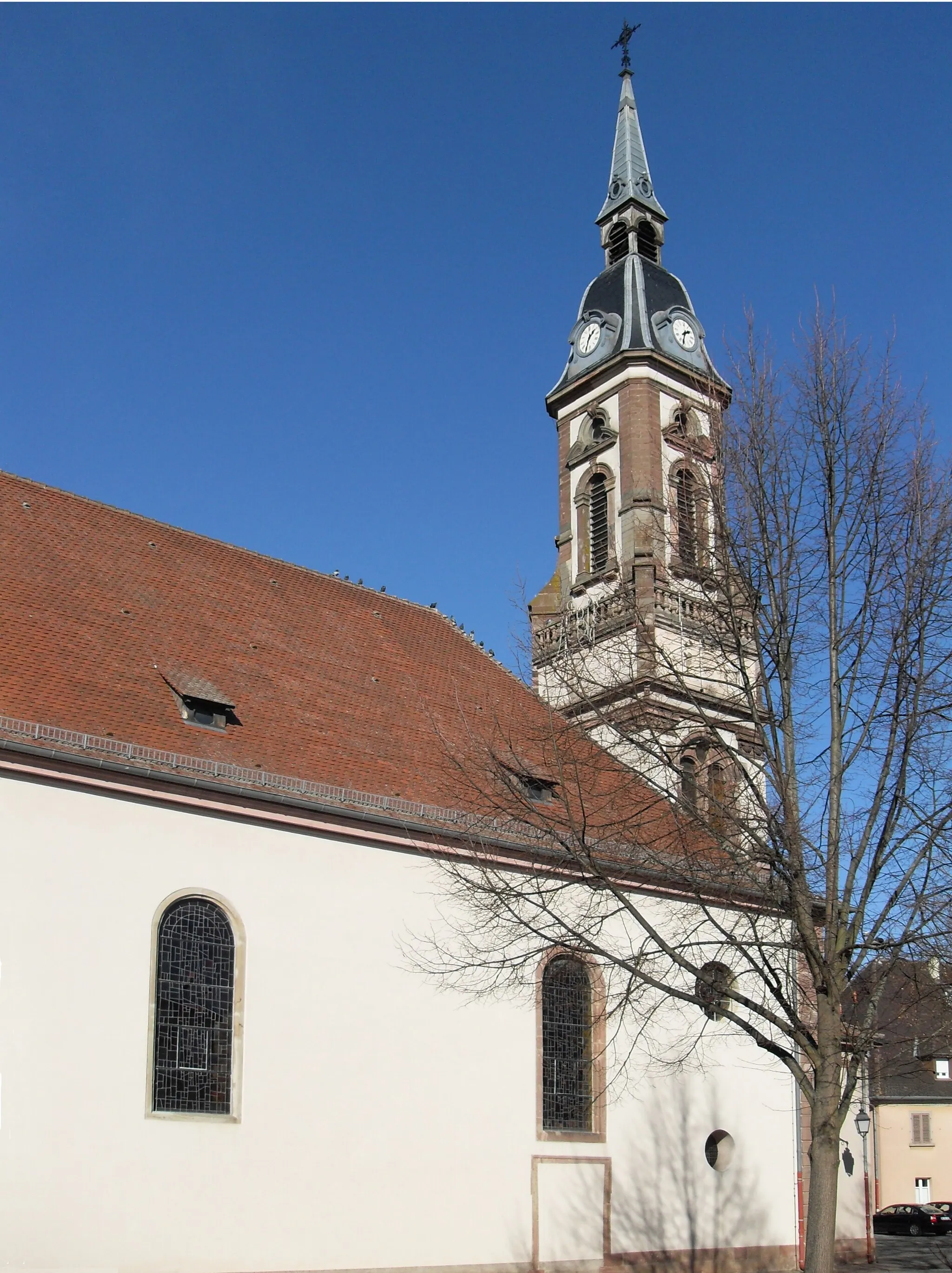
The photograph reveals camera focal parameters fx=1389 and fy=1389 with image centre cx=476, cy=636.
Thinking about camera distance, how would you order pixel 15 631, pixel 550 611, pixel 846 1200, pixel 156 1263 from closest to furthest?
pixel 156 1263
pixel 15 631
pixel 846 1200
pixel 550 611

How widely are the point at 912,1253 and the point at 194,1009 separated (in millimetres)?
19737

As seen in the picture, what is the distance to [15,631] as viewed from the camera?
1595cm

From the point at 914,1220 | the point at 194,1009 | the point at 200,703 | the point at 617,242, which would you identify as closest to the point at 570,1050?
the point at 194,1009

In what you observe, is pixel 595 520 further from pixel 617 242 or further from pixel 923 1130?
pixel 923 1130

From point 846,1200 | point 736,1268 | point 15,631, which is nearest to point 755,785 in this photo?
point 15,631

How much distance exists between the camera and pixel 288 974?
620 inches

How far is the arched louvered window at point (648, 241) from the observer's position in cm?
3127

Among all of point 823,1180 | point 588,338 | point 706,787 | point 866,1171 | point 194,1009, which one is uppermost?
point 588,338

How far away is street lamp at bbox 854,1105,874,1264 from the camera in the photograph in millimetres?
23094

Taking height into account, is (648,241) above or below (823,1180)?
above

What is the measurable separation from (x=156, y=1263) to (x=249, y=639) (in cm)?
816

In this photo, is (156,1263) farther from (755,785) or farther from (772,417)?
(772,417)

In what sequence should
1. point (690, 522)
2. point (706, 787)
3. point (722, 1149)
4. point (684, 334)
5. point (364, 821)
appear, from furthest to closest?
point (684, 334), point (722, 1149), point (364, 821), point (690, 522), point (706, 787)

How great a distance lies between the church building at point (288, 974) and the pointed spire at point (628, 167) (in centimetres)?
1436
